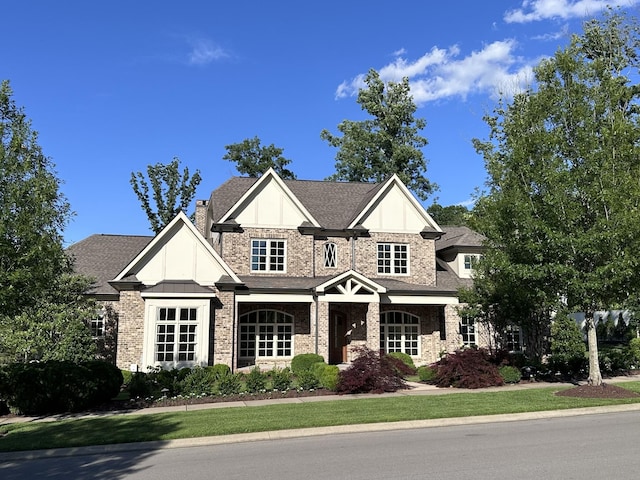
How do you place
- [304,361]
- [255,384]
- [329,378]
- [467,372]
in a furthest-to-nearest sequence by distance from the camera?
[304,361]
[467,372]
[329,378]
[255,384]

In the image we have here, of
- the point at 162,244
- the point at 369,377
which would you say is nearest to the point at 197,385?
the point at 369,377

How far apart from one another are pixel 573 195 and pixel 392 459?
10909 mm

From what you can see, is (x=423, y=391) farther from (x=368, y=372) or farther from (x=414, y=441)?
(x=414, y=441)

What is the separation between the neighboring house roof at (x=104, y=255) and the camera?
25734mm

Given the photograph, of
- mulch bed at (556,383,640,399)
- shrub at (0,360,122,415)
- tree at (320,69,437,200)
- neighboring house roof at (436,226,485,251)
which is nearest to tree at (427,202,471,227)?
tree at (320,69,437,200)

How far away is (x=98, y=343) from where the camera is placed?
23391 millimetres

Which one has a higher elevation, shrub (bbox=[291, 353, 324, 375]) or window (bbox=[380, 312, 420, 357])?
window (bbox=[380, 312, 420, 357])

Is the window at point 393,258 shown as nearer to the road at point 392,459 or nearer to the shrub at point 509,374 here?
the shrub at point 509,374

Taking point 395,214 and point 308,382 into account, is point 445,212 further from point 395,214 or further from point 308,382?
point 308,382

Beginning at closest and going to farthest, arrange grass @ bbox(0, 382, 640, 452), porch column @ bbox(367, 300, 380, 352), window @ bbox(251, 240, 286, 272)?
grass @ bbox(0, 382, 640, 452), porch column @ bbox(367, 300, 380, 352), window @ bbox(251, 240, 286, 272)

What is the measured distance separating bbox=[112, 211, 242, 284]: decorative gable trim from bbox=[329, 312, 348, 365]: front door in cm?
587

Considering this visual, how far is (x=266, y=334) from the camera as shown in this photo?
2489 centimetres

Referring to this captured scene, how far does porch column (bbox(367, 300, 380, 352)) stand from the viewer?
75.7 ft

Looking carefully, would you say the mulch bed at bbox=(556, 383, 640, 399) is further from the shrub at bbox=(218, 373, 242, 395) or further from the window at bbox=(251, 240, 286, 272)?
the window at bbox=(251, 240, 286, 272)
